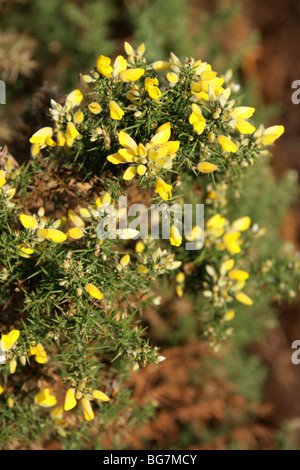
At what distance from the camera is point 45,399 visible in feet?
3.05

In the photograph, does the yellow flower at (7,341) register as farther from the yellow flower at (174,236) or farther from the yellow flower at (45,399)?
the yellow flower at (174,236)

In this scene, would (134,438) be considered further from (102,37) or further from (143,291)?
(102,37)

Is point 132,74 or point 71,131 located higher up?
point 132,74

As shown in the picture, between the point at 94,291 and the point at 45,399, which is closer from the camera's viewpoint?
the point at 94,291

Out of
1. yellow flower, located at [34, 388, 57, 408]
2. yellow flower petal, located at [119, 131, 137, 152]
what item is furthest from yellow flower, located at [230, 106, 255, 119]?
yellow flower, located at [34, 388, 57, 408]

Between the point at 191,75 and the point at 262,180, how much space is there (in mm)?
1196

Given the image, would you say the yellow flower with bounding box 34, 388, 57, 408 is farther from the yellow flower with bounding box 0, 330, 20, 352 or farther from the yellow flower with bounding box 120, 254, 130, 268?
the yellow flower with bounding box 120, 254, 130, 268

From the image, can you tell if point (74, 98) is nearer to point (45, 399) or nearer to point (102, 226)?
point (102, 226)

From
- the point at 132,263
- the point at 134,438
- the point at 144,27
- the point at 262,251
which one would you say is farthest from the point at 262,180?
the point at 134,438

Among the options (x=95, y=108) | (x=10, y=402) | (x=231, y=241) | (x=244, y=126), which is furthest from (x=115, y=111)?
(x=10, y=402)

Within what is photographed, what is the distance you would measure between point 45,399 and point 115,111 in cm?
69

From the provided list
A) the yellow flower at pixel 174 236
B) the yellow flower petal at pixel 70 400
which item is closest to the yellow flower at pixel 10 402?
the yellow flower petal at pixel 70 400

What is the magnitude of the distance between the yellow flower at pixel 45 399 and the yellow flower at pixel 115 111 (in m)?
0.65

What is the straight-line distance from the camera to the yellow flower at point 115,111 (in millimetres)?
736
